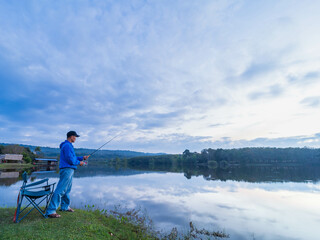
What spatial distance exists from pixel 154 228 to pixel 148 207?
12.0 feet

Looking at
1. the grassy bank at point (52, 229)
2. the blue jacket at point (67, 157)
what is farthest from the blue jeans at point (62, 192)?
the grassy bank at point (52, 229)

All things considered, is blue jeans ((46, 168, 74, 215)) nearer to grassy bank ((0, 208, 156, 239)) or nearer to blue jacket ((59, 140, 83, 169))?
blue jacket ((59, 140, 83, 169))

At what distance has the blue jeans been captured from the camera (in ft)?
17.9

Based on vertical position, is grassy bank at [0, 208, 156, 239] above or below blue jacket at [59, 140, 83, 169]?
below

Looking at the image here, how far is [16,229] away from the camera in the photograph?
4.23 m

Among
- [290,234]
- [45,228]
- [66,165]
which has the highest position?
[66,165]

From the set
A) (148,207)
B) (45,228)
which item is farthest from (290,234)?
(45,228)

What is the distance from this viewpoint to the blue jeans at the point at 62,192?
5.44 metres

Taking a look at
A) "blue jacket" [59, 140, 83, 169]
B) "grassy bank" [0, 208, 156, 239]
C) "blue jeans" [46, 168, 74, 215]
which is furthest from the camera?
"blue jacket" [59, 140, 83, 169]

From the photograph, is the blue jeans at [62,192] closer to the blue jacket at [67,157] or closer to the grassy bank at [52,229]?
the blue jacket at [67,157]

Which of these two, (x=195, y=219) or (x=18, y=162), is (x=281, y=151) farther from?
(x=18, y=162)

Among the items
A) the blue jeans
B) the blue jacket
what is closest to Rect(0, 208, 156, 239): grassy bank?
the blue jeans

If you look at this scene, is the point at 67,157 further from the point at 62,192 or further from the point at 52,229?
the point at 52,229

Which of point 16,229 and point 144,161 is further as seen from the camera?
point 144,161
